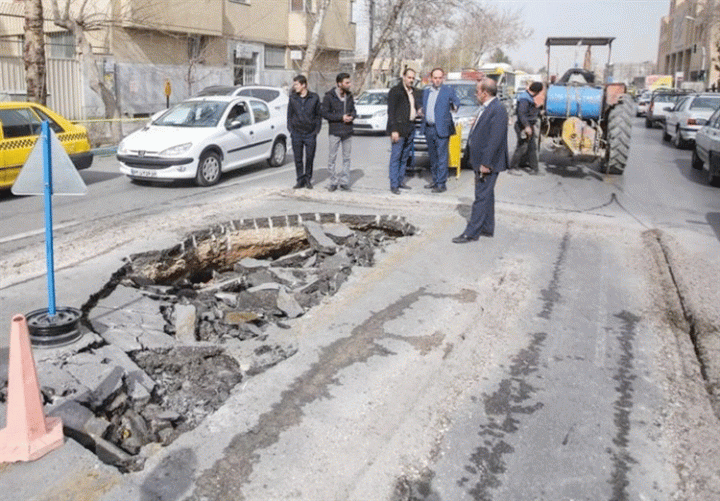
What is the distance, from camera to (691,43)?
7531 cm

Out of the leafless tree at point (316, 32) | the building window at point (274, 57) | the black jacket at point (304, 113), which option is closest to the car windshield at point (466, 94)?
the black jacket at point (304, 113)

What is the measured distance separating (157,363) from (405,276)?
2.67 m

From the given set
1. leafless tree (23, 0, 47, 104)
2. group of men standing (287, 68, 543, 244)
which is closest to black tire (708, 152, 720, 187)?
group of men standing (287, 68, 543, 244)

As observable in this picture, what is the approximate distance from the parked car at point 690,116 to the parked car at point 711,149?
487 cm

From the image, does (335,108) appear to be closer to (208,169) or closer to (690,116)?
(208,169)

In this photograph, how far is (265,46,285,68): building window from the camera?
1293 inches

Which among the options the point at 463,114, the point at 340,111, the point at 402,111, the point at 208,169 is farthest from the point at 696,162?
the point at 208,169

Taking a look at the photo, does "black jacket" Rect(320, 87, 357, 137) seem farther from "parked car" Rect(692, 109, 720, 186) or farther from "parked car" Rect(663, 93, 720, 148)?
"parked car" Rect(663, 93, 720, 148)

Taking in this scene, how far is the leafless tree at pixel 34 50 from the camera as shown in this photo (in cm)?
1489

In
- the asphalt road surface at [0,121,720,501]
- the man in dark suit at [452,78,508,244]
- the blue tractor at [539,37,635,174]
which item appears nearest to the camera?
the asphalt road surface at [0,121,720,501]

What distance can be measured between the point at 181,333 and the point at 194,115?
8.30 meters

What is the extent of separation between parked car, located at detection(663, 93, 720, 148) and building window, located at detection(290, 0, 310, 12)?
19081 millimetres

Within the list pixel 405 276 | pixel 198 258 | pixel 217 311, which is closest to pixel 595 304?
pixel 405 276

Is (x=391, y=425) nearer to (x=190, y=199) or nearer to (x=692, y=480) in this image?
(x=692, y=480)
